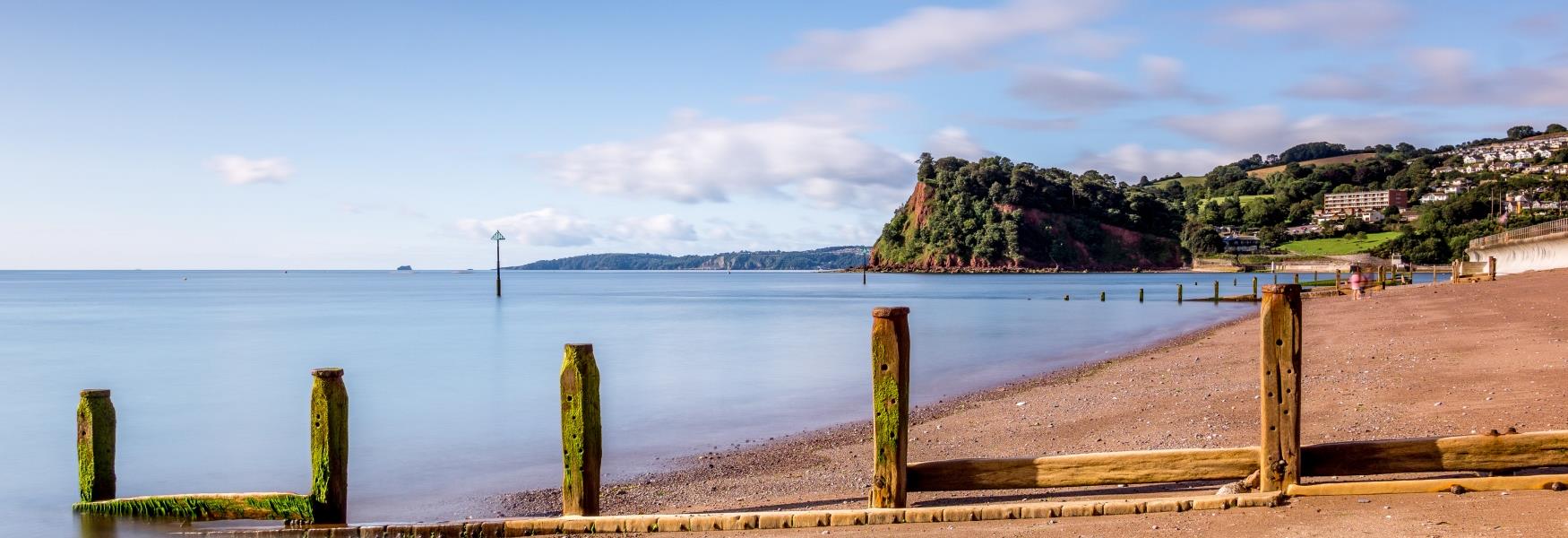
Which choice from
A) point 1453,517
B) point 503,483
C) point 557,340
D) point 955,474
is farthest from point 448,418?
point 557,340

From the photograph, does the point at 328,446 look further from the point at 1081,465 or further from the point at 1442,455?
the point at 1442,455

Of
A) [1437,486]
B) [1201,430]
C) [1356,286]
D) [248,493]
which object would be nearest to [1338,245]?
[1356,286]

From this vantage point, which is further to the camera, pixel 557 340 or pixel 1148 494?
pixel 557 340

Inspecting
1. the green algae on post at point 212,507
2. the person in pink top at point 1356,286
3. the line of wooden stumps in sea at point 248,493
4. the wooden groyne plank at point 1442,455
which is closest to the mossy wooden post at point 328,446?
the line of wooden stumps in sea at point 248,493

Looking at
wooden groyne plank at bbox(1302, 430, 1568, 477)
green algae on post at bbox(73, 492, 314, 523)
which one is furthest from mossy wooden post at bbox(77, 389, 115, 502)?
wooden groyne plank at bbox(1302, 430, 1568, 477)

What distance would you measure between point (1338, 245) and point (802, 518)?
588 ft

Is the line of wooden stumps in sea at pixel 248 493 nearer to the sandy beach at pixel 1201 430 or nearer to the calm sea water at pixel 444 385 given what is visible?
the calm sea water at pixel 444 385

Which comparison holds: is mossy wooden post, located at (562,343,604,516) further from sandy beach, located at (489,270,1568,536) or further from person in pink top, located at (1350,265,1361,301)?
person in pink top, located at (1350,265,1361,301)

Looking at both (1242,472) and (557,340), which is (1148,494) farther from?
(557,340)

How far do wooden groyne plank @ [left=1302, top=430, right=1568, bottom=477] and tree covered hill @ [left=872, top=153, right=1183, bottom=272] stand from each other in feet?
557

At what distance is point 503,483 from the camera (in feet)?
39.2

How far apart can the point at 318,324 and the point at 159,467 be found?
39.2 meters

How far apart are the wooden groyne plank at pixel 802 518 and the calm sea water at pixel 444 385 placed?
2995mm

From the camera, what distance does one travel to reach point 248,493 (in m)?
8.41
